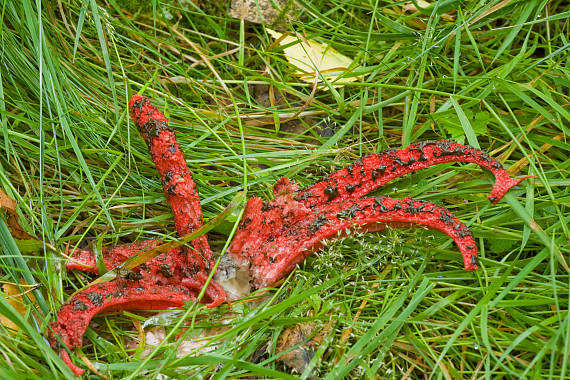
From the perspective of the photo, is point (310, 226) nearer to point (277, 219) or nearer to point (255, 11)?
point (277, 219)

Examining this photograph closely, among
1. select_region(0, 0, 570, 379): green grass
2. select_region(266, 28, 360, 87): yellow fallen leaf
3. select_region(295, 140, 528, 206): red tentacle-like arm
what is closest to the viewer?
select_region(0, 0, 570, 379): green grass

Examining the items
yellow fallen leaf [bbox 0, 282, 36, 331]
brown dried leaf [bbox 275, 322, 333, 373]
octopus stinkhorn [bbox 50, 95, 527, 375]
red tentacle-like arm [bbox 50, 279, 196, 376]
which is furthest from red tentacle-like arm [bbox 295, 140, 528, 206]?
yellow fallen leaf [bbox 0, 282, 36, 331]

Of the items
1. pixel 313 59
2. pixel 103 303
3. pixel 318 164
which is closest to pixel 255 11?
pixel 313 59

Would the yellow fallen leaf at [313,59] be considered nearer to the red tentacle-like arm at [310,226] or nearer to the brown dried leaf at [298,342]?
the red tentacle-like arm at [310,226]

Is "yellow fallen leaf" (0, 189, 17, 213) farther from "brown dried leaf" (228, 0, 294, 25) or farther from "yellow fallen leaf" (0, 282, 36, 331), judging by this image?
"brown dried leaf" (228, 0, 294, 25)

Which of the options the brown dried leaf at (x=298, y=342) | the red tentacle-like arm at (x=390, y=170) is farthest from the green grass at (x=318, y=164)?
the red tentacle-like arm at (x=390, y=170)
